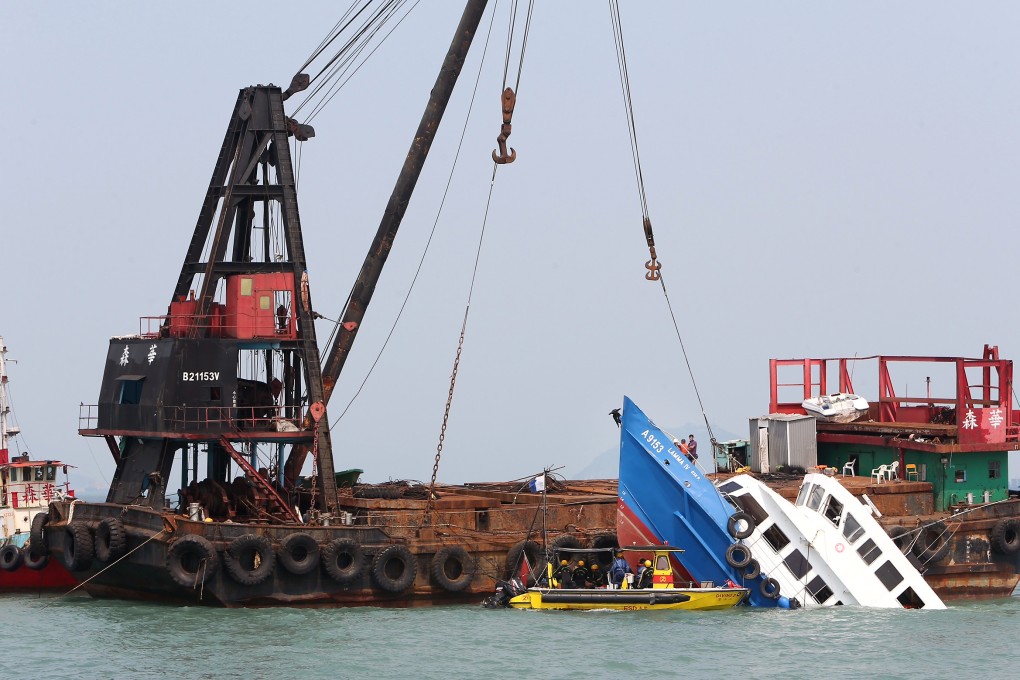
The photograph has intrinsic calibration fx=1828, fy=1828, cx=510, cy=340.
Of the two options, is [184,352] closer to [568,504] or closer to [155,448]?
[155,448]

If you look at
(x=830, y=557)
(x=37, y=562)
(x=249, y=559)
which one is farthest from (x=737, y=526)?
(x=37, y=562)

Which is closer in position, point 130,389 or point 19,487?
point 130,389

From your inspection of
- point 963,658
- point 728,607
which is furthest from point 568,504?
point 963,658

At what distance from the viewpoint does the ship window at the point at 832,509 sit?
1336 inches

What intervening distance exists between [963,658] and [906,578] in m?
3.72

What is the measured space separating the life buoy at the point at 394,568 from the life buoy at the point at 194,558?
9.58ft

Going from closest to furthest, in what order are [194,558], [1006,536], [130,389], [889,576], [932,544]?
[194,558] < [889,576] < [130,389] < [932,544] < [1006,536]

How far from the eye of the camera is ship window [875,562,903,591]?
A: 33.6 meters

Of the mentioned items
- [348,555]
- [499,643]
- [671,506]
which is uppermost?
[671,506]

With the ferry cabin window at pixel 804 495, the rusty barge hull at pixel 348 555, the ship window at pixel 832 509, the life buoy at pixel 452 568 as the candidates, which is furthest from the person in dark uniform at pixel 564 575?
the ship window at pixel 832 509

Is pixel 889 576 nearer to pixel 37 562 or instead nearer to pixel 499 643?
pixel 499 643

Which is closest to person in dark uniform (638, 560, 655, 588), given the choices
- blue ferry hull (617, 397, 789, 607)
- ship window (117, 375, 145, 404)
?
blue ferry hull (617, 397, 789, 607)

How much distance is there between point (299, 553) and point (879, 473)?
39.5 feet

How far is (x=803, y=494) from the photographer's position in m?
34.4
